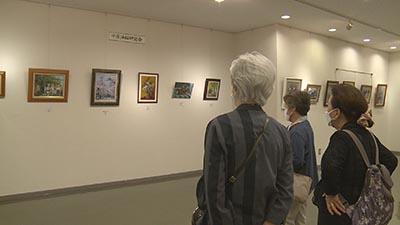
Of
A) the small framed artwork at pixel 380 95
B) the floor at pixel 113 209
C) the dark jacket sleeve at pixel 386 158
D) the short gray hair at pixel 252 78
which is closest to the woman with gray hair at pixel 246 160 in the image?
the short gray hair at pixel 252 78

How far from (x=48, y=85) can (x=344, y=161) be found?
453 cm

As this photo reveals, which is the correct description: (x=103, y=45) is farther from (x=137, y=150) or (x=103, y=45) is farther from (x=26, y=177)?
(x=26, y=177)

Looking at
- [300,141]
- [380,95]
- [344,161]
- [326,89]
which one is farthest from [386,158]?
[380,95]

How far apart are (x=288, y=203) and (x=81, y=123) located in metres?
4.41

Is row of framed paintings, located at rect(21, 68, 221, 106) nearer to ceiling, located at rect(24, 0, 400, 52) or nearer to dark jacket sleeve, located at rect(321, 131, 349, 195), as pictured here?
ceiling, located at rect(24, 0, 400, 52)

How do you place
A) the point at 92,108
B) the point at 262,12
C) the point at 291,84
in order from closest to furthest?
the point at 92,108 < the point at 262,12 < the point at 291,84

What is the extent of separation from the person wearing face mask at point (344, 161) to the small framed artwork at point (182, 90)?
4.48m

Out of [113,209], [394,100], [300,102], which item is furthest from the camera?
[394,100]

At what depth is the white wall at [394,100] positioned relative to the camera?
9.30m

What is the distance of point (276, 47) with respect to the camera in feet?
20.6

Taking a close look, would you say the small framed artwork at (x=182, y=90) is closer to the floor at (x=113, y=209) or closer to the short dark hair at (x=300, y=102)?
the floor at (x=113, y=209)

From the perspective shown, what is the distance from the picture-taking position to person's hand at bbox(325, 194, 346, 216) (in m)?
1.85

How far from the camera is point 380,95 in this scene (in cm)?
920

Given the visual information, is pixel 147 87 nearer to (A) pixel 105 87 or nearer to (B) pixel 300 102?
(A) pixel 105 87
